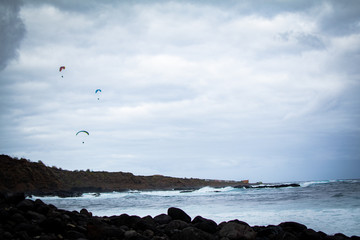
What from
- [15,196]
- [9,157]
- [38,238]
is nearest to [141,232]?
[38,238]

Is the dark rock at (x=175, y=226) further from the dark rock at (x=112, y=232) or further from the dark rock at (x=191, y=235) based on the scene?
the dark rock at (x=112, y=232)

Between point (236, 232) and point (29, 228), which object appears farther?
point (236, 232)

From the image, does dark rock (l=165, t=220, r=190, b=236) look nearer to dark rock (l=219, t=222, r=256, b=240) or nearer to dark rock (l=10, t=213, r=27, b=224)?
dark rock (l=219, t=222, r=256, b=240)

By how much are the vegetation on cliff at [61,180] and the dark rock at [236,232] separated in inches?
1052

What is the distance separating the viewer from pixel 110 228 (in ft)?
22.9

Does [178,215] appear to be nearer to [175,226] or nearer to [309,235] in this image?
[175,226]

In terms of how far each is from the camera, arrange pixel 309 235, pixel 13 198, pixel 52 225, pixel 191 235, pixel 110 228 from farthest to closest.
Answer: pixel 13 198 < pixel 309 235 < pixel 110 228 < pixel 191 235 < pixel 52 225

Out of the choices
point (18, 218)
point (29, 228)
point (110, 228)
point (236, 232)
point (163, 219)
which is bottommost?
point (236, 232)

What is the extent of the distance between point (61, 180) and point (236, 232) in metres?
40.7

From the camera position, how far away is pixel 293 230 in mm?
8859

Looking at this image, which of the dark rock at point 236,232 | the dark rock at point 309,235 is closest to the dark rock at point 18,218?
the dark rock at point 236,232

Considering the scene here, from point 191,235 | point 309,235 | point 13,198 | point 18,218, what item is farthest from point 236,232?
point 13,198

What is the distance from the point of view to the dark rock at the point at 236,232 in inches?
297

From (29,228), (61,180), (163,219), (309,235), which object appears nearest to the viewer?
(29,228)
